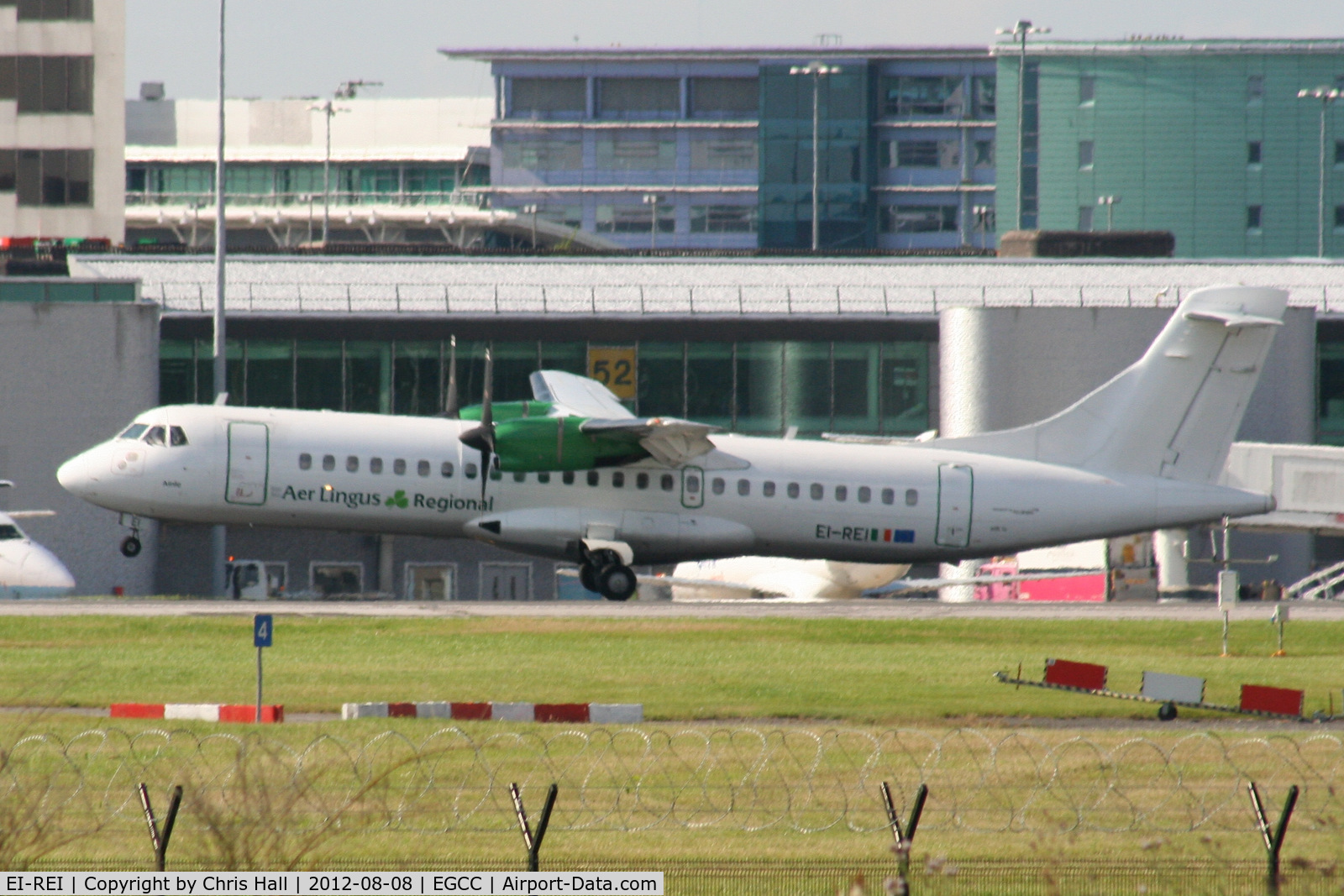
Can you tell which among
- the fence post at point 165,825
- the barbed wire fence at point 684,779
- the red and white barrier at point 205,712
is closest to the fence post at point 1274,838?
the barbed wire fence at point 684,779

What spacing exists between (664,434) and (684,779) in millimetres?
19292

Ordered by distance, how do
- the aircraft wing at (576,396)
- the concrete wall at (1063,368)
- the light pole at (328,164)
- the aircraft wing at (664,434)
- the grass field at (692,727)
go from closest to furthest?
the grass field at (692,727)
the aircraft wing at (664,434)
the aircraft wing at (576,396)
the concrete wall at (1063,368)
the light pole at (328,164)

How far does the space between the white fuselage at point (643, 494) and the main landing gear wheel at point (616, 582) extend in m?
0.60

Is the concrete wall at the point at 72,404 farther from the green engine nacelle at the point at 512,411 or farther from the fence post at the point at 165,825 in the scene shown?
the fence post at the point at 165,825

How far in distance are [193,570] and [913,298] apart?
26.5 metres

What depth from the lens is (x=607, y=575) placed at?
39812mm

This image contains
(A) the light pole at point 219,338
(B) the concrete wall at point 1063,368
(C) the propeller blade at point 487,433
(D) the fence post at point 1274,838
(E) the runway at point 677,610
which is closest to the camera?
(D) the fence post at point 1274,838

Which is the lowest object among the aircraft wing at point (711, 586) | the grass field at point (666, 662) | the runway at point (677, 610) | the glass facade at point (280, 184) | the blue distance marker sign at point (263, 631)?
the aircraft wing at point (711, 586)

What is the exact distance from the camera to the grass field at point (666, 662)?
83.8 feet

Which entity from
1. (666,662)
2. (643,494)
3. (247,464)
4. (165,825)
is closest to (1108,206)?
(643,494)

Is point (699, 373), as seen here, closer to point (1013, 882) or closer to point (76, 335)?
point (76, 335)

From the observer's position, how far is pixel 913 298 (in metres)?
59.0

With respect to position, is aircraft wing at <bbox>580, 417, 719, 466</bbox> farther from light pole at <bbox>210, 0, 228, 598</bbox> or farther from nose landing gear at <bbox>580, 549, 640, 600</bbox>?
light pole at <bbox>210, 0, 228, 598</bbox>

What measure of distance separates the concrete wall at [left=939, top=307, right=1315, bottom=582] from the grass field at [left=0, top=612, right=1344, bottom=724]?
1782 centimetres
